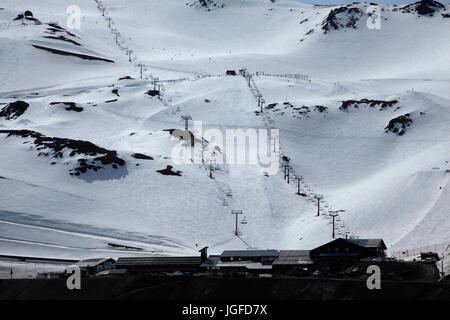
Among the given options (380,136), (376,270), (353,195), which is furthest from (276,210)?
(376,270)

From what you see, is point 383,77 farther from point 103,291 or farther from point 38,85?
point 103,291

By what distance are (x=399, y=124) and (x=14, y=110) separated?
2716 inches

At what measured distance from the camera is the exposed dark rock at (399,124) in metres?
138

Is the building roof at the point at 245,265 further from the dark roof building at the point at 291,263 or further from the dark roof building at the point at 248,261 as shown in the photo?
the dark roof building at the point at 291,263

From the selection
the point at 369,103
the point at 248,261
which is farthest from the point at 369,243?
the point at 369,103

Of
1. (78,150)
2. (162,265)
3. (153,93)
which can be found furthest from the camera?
(153,93)

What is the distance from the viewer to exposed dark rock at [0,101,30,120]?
150325 mm

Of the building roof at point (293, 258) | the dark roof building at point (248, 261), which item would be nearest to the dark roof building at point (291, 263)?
the building roof at point (293, 258)

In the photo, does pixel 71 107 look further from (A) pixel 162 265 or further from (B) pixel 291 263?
(B) pixel 291 263

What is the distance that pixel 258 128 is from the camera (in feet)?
479

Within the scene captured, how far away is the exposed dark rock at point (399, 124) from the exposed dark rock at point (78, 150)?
152ft
